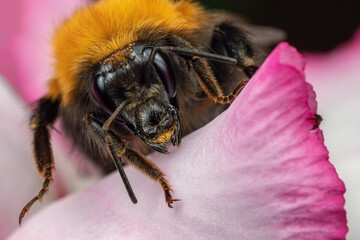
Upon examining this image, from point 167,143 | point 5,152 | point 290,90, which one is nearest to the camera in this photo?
point 290,90

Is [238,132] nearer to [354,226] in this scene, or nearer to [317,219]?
[317,219]

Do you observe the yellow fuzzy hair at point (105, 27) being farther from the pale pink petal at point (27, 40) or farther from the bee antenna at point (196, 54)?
the pale pink petal at point (27, 40)

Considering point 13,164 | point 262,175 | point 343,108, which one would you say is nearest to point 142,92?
point 262,175

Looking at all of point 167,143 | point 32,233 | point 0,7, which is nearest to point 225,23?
point 167,143

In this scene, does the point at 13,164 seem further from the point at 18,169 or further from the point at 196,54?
the point at 196,54

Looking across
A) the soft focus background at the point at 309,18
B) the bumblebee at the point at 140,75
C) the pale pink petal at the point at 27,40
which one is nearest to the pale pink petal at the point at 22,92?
the pale pink petal at the point at 27,40

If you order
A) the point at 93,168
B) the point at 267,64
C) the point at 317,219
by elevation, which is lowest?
the point at 93,168
